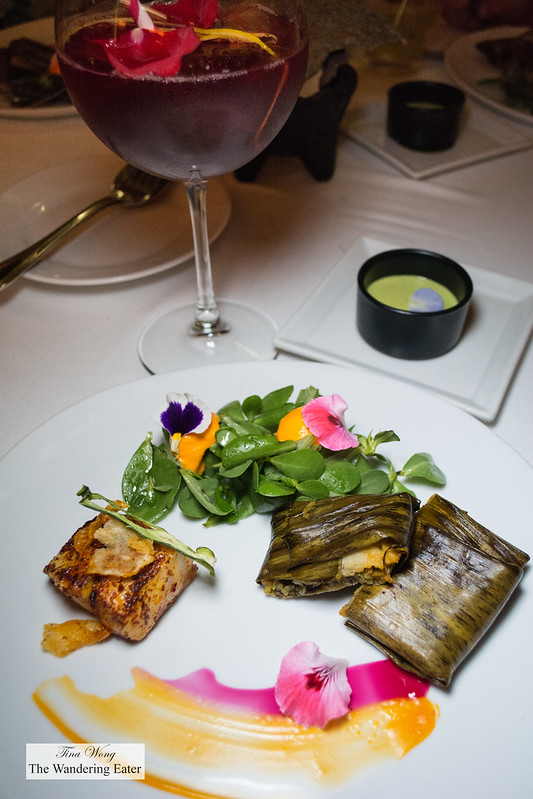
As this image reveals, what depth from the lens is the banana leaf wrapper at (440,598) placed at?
1.94 feet

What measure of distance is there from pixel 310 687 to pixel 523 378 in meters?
0.60

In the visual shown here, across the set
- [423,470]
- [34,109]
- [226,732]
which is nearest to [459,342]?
[423,470]

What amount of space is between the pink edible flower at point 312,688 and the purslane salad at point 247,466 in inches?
6.8

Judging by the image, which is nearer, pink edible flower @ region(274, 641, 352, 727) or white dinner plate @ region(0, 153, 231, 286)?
pink edible flower @ region(274, 641, 352, 727)

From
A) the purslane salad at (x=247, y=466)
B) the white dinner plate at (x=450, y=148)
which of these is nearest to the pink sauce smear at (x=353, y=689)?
the purslane salad at (x=247, y=466)

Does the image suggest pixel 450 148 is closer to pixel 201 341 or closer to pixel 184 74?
pixel 201 341

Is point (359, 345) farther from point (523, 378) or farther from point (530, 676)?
point (530, 676)

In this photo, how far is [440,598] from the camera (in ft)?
2.05

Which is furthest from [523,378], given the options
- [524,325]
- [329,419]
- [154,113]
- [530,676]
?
[154,113]

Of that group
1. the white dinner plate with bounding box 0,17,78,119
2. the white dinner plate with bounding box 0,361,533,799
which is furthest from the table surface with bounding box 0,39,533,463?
the white dinner plate with bounding box 0,361,533,799

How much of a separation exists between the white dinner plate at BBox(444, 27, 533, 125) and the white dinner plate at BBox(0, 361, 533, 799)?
1.05 metres

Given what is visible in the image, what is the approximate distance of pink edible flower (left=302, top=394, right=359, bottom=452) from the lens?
0.74 meters

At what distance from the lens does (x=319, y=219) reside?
1.31 metres

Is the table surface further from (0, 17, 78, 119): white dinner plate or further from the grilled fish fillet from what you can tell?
the grilled fish fillet
